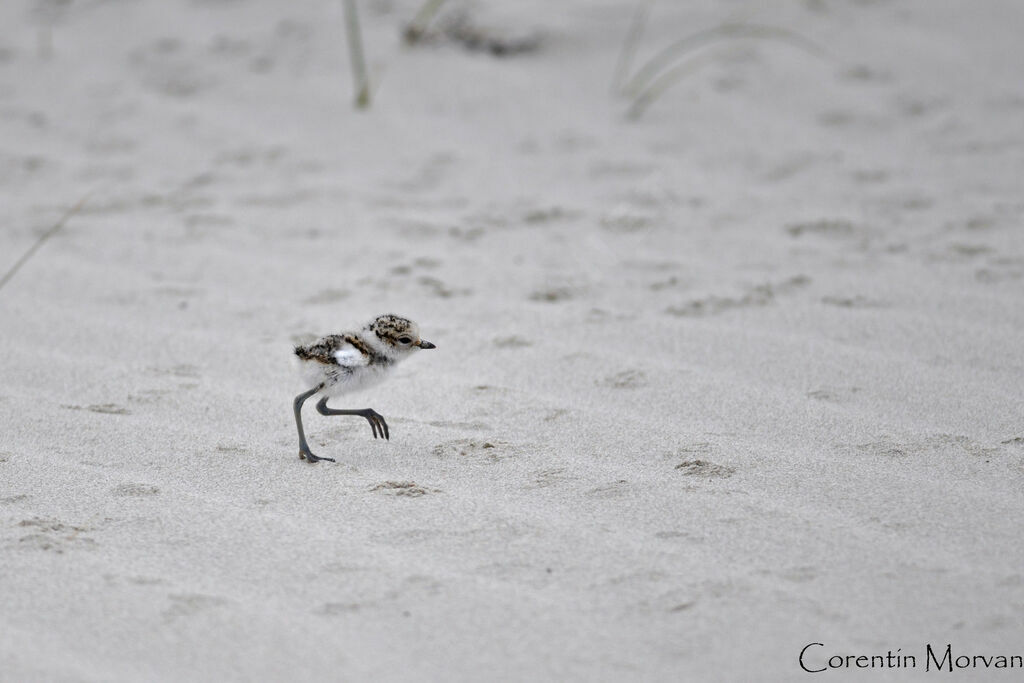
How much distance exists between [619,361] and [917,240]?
1.69m

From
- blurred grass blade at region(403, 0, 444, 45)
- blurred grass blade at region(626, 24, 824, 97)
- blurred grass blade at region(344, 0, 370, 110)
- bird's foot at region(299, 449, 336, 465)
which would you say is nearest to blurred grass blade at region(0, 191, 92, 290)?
bird's foot at region(299, 449, 336, 465)

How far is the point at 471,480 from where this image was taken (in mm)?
3275

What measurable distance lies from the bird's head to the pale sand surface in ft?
0.82

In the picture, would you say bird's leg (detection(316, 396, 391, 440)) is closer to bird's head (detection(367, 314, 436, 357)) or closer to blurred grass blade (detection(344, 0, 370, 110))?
bird's head (detection(367, 314, 436, 357))

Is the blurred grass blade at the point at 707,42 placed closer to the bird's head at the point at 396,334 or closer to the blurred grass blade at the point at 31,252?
the blurred grass blade at the point at 31,252

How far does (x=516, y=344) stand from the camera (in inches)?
169

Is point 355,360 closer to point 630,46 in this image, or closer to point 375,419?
point 375,419

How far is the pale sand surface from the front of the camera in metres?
2.60

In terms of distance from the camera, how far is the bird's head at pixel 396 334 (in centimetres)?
366

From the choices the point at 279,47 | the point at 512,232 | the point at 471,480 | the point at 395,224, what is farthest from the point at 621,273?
the point at 279,47

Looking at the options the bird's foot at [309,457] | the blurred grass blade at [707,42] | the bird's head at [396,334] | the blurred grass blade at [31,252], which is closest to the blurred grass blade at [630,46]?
the blurred grass blade at [707,42]

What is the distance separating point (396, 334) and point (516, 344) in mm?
738

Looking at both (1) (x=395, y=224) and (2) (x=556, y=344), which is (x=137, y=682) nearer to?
(2) (x=556, y=344)

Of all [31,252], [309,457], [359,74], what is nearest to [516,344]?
[309,457]
